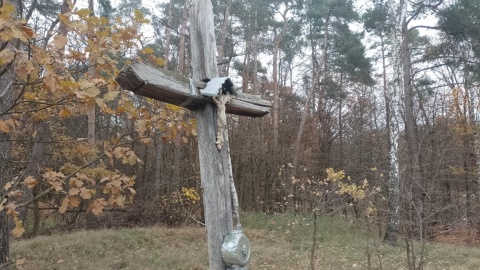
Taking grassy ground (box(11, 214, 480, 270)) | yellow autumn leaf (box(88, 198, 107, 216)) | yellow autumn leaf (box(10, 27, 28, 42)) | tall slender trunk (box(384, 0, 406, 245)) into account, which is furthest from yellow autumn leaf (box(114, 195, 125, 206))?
tall slender trunk (box(384, 0, 406, 245))

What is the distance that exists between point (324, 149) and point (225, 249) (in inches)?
727

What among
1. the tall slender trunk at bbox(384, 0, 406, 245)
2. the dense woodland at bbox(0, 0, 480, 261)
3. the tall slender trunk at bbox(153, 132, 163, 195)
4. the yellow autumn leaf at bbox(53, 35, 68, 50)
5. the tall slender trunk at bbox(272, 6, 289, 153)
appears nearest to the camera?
the yellow autumn leaf at bbox(53, 35, 68, 50)

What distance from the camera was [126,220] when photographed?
12.8m

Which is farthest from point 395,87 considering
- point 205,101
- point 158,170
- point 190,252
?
point 205,101

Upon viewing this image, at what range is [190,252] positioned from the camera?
9422mm

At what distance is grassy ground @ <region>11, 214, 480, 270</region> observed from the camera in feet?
26.2

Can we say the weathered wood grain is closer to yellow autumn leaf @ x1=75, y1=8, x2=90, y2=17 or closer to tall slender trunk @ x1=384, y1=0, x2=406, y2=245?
yellow autumn leaf @ x1=75, y1=8, x2=90, y2=17

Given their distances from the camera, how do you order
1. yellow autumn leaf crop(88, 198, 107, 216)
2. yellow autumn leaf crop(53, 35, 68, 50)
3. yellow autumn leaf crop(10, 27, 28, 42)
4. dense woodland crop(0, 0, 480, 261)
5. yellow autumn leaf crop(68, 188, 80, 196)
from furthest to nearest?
dense woodland crop(0, 0, 480, 261) → yellow autumn leaf crop(88, 198, 107, 216) → yellow autumn leaf crop(68, 188, 80, 196) → yellow autumn leaf crop(53, 35, 68, 50) → yellow autumn leaf crop(10, 27, 28, 42)

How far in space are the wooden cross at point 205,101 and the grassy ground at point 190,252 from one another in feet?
16.1

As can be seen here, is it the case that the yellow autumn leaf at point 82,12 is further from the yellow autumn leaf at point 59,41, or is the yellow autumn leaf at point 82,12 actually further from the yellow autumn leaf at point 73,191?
the yellow autumn leaf at point 73,191

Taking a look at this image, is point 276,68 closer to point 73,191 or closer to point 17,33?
point 73,191

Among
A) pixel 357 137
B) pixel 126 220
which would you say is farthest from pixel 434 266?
pixel 357 137

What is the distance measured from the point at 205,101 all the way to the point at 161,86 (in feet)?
1.07

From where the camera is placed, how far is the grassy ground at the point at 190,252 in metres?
7.98
